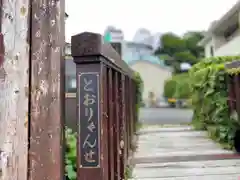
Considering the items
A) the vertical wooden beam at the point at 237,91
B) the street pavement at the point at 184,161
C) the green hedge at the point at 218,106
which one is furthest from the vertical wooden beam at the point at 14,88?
the green hedge at the point at 218,106

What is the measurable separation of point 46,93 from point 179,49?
31.4 m

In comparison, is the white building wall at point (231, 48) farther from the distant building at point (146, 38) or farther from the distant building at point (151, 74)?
the distant building at point (146, 38)

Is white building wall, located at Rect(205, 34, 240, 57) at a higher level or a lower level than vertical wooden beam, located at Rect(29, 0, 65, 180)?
higher

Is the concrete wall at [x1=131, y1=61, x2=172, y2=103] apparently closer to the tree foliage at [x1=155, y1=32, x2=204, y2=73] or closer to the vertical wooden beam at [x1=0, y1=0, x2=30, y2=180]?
the tree foliage at [x1=155, y1=32, x2=204, y2=73]

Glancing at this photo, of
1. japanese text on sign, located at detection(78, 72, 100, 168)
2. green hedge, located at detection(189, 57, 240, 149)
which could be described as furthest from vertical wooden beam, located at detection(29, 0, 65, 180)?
green hedge, located at detection(189, 57, 240, 149)

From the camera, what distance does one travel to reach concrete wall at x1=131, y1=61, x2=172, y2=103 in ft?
83.7

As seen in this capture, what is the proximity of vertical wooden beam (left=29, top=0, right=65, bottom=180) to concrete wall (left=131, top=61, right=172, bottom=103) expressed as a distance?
23.8 meters

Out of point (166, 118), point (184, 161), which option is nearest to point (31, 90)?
point (184, 161)

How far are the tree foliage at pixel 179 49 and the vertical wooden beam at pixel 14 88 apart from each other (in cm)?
2833

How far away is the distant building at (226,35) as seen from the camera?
38.4 ft

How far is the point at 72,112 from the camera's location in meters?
3.01

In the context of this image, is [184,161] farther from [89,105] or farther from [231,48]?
[231,48]

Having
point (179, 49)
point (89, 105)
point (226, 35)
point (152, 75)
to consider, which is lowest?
point (89, 105)

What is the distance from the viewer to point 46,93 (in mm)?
1484
